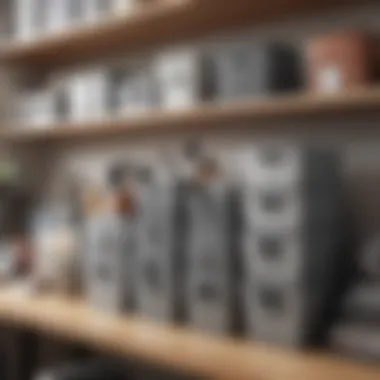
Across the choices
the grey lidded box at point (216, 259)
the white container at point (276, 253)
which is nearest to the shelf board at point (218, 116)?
the grey lidded box at point (216, 259)

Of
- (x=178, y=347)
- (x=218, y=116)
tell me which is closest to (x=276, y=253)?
(x=178, y=347)

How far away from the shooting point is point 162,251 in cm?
190

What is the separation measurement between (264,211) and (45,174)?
162cm

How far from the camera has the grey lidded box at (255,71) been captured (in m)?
1.85

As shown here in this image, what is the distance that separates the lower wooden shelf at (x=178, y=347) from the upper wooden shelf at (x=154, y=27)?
98 cm

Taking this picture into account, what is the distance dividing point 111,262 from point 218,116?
590mm

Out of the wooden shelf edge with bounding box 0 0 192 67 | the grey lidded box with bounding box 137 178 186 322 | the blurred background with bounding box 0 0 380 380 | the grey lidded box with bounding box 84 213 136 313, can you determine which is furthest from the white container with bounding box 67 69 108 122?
the grey lidded box with bounding box 137 178 186 322

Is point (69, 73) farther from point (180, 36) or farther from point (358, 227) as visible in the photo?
point (358, 227)

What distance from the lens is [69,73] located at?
283 centimetres

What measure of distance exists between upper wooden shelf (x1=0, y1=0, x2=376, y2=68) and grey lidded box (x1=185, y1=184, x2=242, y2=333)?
600 millimetres

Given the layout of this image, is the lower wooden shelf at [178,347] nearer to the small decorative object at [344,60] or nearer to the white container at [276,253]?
the white container at [276,253]

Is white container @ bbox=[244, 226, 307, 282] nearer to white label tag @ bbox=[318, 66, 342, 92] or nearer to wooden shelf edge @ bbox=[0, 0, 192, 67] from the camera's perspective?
white label tag @ bbox=[318, 66, 342, 92]

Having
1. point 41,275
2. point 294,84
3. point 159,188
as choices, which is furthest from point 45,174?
point 294,84

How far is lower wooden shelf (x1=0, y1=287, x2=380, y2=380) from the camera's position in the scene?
57.6 inches
